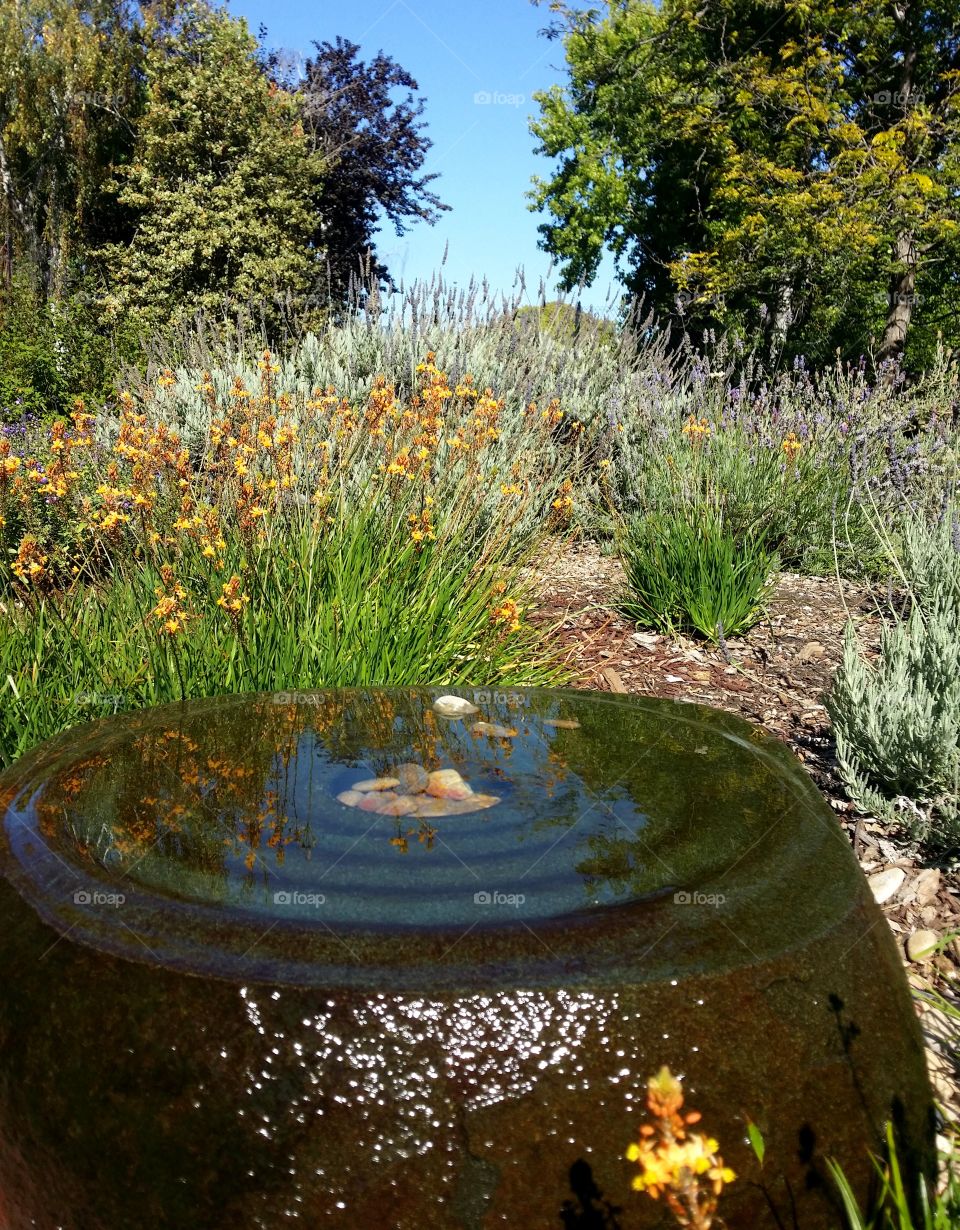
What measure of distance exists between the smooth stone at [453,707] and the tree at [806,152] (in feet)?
30.6

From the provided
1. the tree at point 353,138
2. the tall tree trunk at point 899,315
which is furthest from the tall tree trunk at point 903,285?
the tree at point 353,138

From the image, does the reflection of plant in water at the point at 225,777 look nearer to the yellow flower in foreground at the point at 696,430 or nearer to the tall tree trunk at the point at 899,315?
the yellow flower in foreground at the point at 696,430

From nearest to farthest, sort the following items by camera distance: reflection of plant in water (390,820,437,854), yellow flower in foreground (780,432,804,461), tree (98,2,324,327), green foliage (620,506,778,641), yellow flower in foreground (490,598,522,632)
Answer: reflection of plant in water (390,820,437,854) < yellow flower in foreground (490,598,522,632) < green foliage (620,506,778,641) < yellow flower in foreground (780,432,804,461) < tree (98,2,324,327)

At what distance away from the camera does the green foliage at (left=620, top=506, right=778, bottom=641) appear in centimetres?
540

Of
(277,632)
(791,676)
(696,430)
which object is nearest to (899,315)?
(696,430)

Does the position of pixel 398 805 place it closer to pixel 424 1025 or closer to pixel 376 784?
pixel 376 784

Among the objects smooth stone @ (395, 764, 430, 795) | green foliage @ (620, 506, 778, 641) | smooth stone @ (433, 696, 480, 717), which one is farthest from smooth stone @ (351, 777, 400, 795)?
green foliage @ (620, 506, 778, 641)

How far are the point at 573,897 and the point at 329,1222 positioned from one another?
0.61 metres

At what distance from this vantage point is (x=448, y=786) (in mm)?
2229

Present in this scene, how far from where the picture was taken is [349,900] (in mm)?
1679

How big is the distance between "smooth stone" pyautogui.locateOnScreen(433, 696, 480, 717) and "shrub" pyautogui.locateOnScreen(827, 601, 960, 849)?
1471 mm

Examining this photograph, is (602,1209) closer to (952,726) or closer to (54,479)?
(952,726)

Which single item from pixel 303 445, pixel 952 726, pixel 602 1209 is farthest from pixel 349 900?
pixel 303 445

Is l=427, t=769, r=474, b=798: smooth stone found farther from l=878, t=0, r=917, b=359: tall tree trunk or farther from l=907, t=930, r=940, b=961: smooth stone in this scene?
l=878, t=0, r=917, b=359: tall tree trunk
